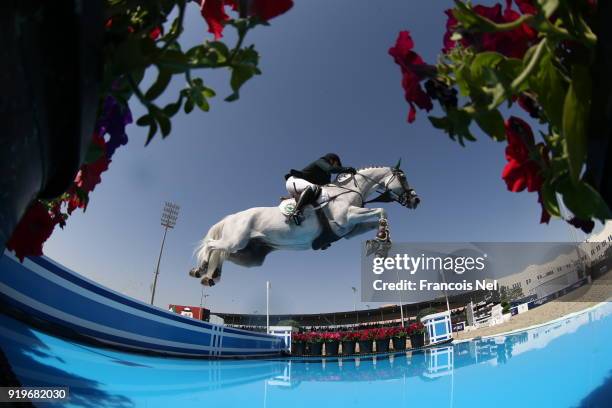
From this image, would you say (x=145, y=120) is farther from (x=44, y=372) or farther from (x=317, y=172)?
(x=317, y=172)

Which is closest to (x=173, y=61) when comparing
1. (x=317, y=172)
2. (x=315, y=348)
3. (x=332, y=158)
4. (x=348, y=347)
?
(x=317, y=172)

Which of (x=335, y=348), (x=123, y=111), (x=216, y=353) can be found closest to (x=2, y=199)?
(x=123, y=111)

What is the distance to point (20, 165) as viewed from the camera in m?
0.36

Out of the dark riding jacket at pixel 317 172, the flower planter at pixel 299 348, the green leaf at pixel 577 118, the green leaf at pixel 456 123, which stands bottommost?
the flower planter at pixel 299 348

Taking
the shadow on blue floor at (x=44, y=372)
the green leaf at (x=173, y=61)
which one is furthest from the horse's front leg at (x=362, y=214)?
the green leaf at (x=173, y=61)

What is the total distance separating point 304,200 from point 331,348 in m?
7.00

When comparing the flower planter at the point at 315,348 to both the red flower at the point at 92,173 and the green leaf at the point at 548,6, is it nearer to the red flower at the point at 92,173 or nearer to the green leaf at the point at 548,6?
the red flower at the point at 92,173

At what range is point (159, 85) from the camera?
0.40 metres

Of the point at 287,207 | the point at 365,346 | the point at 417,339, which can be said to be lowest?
the point at 365,346

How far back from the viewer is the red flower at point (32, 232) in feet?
1.92

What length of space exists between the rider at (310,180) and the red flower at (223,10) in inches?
69.7

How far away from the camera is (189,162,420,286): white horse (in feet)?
7.42

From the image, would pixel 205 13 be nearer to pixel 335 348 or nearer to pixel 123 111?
pixel 123 111

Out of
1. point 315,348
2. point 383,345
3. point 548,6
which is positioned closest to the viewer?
point 548,6
